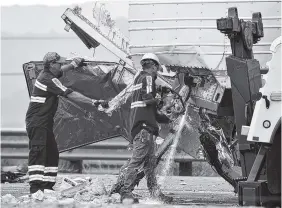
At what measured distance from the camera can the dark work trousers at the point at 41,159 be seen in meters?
8.77

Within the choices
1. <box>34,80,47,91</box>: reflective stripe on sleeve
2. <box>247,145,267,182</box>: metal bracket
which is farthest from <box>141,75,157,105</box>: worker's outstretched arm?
<box>247,145,267,182</box>: metal bracket

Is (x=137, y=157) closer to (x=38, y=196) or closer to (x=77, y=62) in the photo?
(x=38, y=196)

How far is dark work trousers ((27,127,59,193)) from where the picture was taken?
8.77 meters

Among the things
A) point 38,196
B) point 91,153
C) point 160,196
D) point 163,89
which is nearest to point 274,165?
point 160,196

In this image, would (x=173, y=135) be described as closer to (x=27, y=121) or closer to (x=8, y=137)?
(x=27, y=121)

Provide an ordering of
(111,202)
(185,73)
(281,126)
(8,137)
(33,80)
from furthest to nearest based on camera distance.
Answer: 1. (8,137)
2. (33,80)
3. (185,73)
4. (111,202)
5. (281,126)

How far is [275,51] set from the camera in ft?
21.8

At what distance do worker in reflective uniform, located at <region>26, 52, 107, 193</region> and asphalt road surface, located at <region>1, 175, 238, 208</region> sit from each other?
57 centimetres

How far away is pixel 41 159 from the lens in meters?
8.81

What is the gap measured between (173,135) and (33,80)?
196cm

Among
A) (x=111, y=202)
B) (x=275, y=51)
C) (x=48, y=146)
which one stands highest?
(x=275, y=51)

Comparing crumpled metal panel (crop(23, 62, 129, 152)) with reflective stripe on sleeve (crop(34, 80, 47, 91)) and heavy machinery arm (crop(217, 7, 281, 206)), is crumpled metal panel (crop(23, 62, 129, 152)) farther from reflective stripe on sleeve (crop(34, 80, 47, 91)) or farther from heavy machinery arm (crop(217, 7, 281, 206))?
heavy machinery arm (crop(217, 7, 281, 206))

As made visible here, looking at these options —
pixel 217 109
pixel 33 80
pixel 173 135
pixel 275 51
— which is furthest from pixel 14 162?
pixel 275 51

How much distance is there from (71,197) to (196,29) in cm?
229
